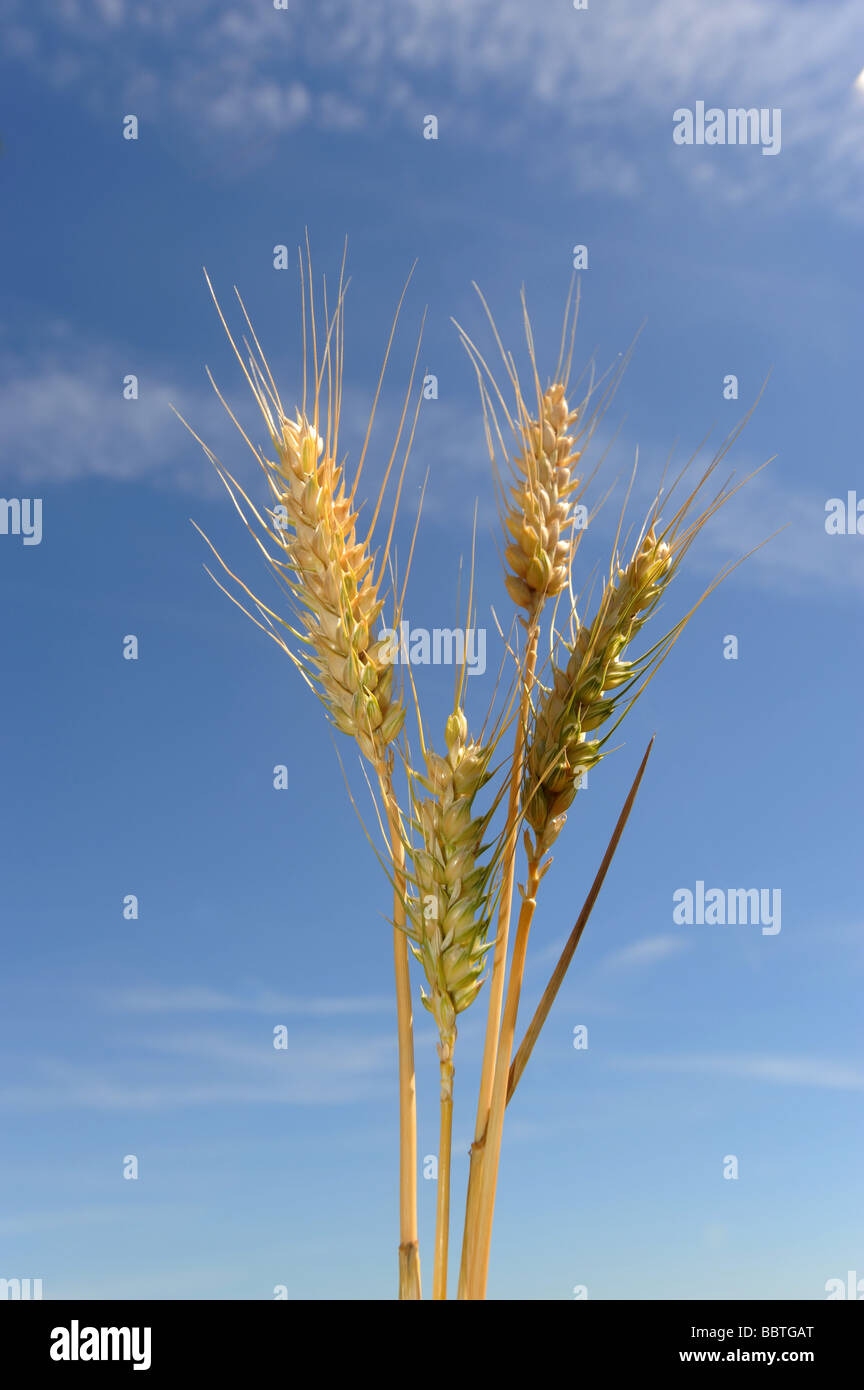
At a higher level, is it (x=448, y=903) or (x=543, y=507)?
Answer: (x=543, y=507)

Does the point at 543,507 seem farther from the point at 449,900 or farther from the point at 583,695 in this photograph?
the point at 449,900

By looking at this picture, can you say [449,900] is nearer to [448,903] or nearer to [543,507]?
[448,903]

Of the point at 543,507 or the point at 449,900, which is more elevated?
the point at 543,507

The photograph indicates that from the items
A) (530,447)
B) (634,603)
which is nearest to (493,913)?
(634,603)

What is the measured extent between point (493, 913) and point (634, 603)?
2.44 ft

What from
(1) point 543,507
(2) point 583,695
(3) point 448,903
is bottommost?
(3) point 448,903

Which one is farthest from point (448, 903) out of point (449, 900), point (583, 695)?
point (583, 695)

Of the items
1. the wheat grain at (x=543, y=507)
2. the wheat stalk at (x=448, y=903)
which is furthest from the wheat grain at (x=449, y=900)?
the wheat grain at (x=543, y=507)

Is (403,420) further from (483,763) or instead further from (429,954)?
(429,954)

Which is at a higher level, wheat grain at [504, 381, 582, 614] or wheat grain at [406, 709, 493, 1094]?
wheat grain at [504, 381, 582, 614]

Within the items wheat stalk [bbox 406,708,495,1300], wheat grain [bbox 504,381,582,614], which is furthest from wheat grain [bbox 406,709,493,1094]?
wheat grain [bbox 504,381,582,614]

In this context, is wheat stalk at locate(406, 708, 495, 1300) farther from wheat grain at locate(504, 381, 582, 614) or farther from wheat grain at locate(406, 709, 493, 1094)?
wheat grain at locate(504, 381, 582, 614)

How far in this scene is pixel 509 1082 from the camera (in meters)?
2.13

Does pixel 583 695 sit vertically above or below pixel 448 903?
above
